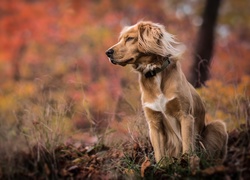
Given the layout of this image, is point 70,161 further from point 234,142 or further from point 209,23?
point 209,23

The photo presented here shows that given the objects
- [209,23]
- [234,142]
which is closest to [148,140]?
[234,142]

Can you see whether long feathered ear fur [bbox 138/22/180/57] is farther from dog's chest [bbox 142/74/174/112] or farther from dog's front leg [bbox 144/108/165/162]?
dog's front leg [bbox 144/108/165/162]

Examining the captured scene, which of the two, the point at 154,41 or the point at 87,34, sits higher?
the point at 87,34

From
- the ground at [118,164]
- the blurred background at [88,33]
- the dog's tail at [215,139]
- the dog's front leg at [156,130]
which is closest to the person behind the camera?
the ground at [118,164]

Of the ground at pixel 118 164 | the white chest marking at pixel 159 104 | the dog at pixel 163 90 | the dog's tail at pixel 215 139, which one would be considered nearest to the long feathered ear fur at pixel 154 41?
the dog at pixel 163 90

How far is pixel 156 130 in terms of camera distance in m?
4.36

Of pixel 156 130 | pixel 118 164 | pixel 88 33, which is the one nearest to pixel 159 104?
pixel 156 130

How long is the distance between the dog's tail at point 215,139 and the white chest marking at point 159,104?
64cm

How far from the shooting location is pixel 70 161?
513 centimetres

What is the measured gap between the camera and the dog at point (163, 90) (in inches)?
162

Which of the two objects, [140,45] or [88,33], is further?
[88,33]

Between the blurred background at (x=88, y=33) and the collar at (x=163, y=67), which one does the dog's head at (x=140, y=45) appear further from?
the blurred background at (x=88, y=33)

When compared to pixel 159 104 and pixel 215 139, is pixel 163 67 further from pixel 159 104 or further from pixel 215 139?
pixel 215 139

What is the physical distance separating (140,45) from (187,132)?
2.94ft
